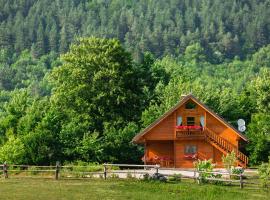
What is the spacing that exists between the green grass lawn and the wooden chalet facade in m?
16.0

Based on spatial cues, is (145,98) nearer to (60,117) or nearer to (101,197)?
(60,117)

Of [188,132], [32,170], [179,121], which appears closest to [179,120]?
[179,121]

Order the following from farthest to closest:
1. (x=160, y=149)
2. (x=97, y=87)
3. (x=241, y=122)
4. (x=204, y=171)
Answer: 1. (x=97, y=87)
2. (x=241, y=122)
3. (x=160, y=149)
4. (x=204, y=171)

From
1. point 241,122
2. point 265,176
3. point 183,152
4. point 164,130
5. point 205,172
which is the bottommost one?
point 265,176

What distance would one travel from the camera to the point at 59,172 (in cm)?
4403

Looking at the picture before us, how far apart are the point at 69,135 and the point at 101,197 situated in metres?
21.6

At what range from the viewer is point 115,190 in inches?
1458

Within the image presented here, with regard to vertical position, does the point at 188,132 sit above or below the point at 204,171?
above

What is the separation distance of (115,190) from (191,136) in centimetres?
2055

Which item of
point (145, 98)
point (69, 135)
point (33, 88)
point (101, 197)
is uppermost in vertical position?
point (33, 88)

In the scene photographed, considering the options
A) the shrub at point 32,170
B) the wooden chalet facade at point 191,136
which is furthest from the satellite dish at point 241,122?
the shrub at point 32,170

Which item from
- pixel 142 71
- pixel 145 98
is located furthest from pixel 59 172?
pixel 142 71

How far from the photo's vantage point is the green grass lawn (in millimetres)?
34844

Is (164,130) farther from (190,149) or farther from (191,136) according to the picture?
(190,149)
